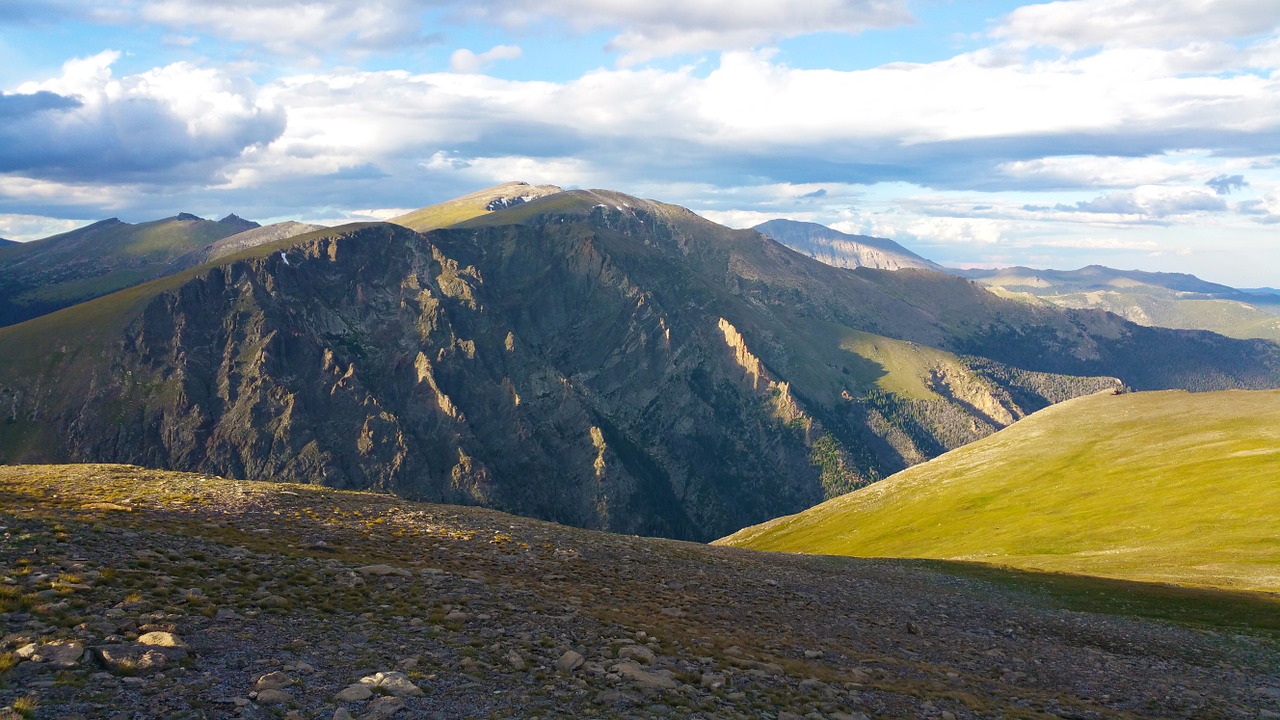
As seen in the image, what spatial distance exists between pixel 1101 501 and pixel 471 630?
110424 millimetres

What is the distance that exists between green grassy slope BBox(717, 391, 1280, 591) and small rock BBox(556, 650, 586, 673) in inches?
2414

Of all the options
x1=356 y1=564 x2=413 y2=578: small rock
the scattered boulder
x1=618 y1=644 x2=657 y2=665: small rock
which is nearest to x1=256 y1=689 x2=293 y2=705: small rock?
the scattered boulder

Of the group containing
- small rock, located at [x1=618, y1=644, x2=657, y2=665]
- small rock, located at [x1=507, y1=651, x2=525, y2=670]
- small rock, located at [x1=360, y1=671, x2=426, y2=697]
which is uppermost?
small rock, located at [x1=360, y1=671, x2=426, y2=697]

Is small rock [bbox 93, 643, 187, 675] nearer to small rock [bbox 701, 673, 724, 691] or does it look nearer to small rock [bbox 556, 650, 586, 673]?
small rock [bbox 556, 650, 586, 673]

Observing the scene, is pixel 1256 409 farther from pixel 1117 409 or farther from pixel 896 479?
pixel 896 479

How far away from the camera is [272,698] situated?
18.3m

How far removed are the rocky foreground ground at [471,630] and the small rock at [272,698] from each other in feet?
0.24

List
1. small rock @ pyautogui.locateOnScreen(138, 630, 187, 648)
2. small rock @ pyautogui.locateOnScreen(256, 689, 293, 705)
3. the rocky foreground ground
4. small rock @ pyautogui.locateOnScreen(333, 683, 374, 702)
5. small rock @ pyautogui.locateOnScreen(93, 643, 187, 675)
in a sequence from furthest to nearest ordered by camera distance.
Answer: small rock @ pyautogui.locateOnScreen(138, 630, 187, 648) < the rocky foreground ground < small rock @ pyautogui.locateOnScreen(333, 683, 374, 702) < small rock @ pyautogui.locateOnScreen(93, 643, 187, 675) < small rock @ pyautogui.locateOnScreen(256, 689, 293, 705)

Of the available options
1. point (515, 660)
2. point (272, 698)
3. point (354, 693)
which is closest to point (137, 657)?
point (272, 698)

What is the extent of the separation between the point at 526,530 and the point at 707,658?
22.3 meters

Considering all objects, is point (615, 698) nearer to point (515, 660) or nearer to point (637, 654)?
point (515, 660)

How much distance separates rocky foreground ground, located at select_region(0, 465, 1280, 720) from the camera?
19.5 m

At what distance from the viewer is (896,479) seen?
605 feet

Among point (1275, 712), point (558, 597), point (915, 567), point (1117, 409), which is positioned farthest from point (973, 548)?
point (1117, 409)
